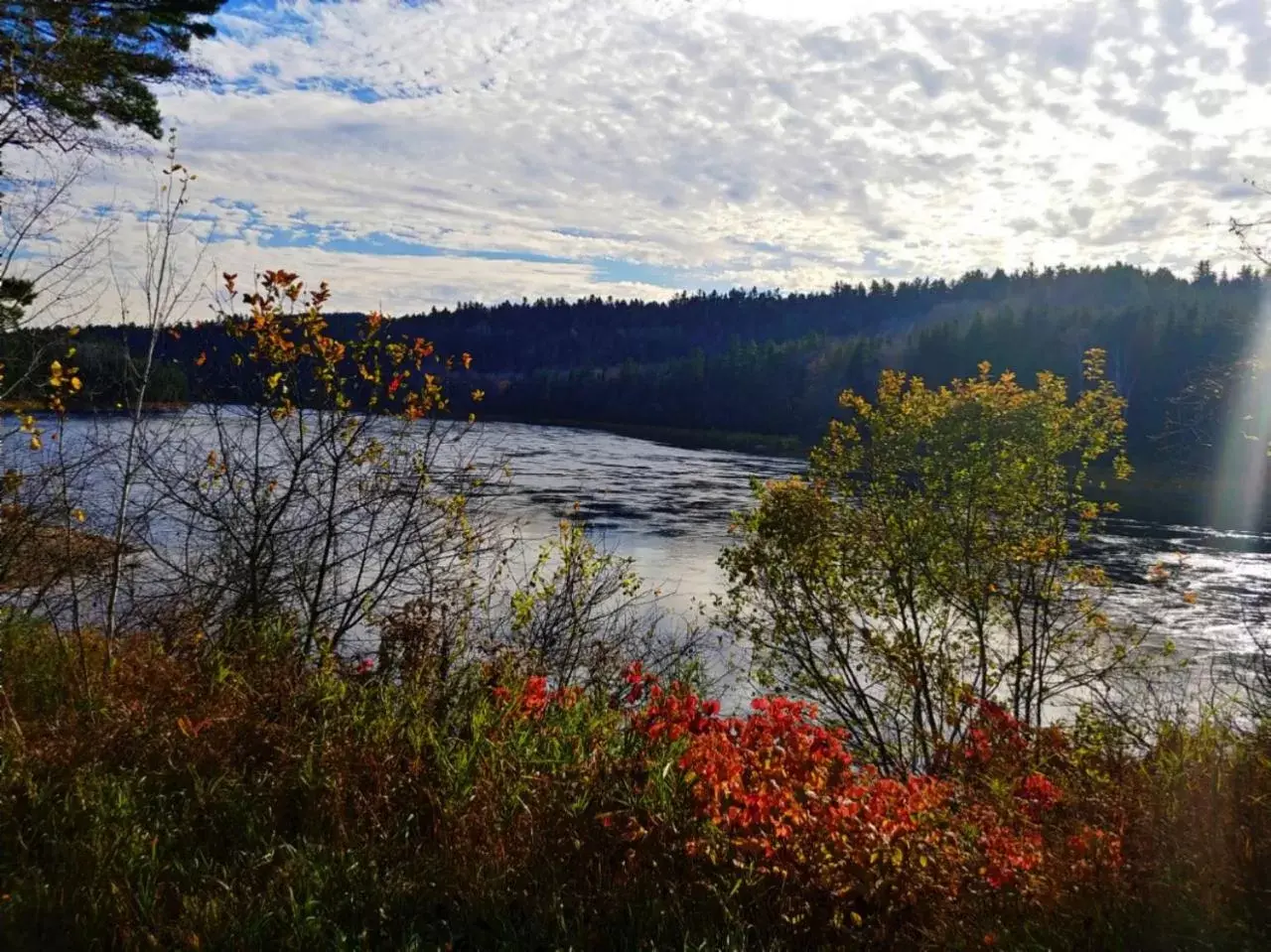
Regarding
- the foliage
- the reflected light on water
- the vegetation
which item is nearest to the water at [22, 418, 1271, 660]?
the vegetation

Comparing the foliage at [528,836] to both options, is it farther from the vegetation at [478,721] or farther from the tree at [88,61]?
the tree at [88,61]

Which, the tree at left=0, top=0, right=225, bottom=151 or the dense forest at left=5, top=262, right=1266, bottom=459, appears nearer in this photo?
the tree at left=0, top=0, right=225, bottom=151

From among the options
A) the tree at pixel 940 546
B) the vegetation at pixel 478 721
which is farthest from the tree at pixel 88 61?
the tree at pixel 940 546

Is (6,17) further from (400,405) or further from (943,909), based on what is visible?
(943,909)

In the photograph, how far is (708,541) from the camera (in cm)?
2814

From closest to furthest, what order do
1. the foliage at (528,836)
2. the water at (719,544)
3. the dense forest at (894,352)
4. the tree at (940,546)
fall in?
1. the foliage at (528,836)
2. the tree at (940,546)
3. the water at (719,544)
4. the dense forest at (894,352)

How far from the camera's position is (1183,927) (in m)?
3.47

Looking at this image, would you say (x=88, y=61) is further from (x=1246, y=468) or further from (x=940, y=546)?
(x=1246, y=468)

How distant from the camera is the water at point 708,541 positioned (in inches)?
770

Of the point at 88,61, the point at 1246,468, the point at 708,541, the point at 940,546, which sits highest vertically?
the point at 88,61

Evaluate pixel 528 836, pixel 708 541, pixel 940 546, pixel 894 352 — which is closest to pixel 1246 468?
pixel 708 541

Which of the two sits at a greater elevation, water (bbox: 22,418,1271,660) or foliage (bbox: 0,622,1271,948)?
foliage (bbox: 0,622,1271,948)

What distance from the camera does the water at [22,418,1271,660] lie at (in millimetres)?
19547

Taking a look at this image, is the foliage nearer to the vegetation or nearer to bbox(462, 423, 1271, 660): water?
the vegetation
